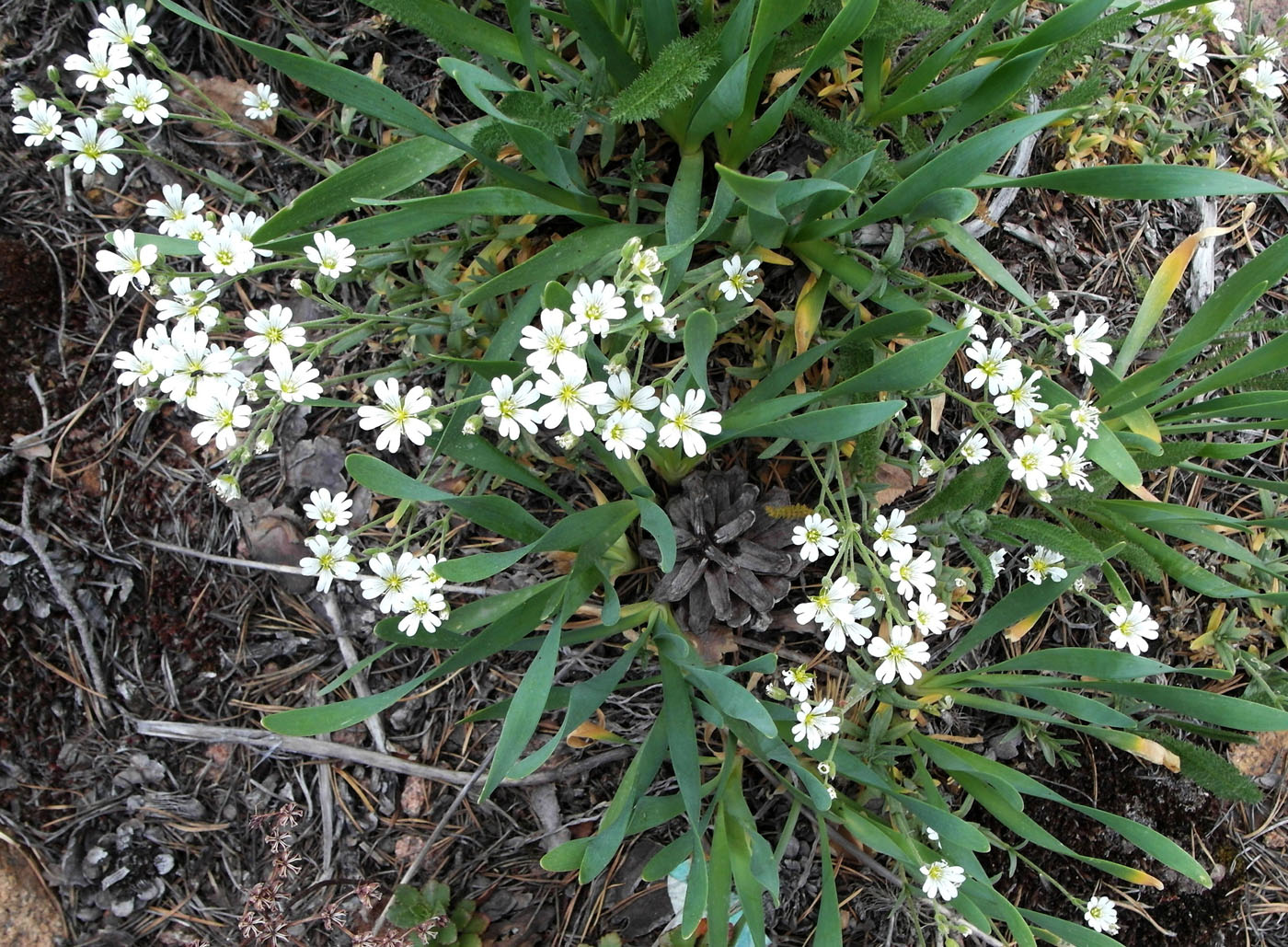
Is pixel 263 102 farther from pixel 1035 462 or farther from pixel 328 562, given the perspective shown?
pixel 1035 462

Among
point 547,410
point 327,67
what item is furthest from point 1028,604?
point 327,67

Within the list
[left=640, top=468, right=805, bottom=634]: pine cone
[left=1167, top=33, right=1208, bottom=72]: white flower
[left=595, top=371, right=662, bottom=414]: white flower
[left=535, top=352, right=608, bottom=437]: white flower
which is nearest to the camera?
[left=535, top=352, right=608, bottom=437]: white flower

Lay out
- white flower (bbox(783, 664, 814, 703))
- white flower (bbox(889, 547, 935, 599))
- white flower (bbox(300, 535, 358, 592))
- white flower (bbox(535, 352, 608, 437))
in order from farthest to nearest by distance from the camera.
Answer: white flower (bbox(783, 664, 814, 703)), white flower (bbox(889, 547, 935, 599)), white flower (bbox(300, 535, 358, 592)), white flower (bbox(535, 352, 608, 437))

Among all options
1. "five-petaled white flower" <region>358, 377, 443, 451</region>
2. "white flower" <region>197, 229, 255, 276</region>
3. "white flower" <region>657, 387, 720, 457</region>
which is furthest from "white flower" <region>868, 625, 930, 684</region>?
"white flower" <region>197, 229, 255, 276</region>

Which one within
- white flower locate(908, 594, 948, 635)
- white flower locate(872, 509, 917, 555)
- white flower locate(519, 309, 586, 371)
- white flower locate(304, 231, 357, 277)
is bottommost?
white flower locate(908, 594, 948, 635)

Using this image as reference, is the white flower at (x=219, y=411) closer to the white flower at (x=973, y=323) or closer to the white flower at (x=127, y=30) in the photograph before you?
the white flower at (x=127, y=30)

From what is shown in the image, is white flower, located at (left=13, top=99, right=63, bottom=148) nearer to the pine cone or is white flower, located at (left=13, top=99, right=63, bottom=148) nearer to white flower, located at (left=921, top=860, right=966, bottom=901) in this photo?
the pine cone
